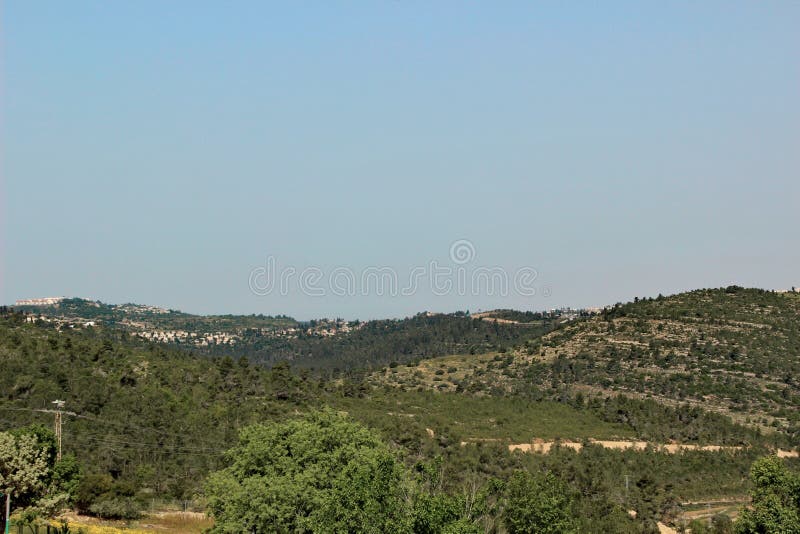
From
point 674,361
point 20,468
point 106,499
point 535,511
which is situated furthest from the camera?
point 674,361

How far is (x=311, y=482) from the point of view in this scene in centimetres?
4994

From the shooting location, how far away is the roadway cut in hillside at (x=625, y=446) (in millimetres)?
93188

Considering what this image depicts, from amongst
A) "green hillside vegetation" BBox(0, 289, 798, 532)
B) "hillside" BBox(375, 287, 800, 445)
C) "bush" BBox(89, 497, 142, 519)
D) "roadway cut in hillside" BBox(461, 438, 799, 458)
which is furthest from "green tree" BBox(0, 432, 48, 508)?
"hillside" BBox(375, 287, 800, 445)

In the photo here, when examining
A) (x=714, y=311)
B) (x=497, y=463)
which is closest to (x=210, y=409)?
(x=497, y=463)

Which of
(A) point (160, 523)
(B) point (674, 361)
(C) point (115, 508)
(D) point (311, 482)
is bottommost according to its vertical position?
(A) point (160, 523)

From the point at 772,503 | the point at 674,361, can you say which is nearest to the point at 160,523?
the point at 772,503

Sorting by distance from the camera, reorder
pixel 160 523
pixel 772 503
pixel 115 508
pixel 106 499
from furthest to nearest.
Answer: pixel 106 499 → pixel 160 523 → pixel 115 508 → pixel 772 503

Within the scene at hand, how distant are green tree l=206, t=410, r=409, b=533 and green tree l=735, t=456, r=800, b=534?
22.3m

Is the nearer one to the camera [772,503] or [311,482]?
[311,482]

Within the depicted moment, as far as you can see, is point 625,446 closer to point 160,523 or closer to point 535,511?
point 160,523

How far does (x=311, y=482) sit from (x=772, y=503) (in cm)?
2750

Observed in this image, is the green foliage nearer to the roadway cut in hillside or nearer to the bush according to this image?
the bush

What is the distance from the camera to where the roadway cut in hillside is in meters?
93.2

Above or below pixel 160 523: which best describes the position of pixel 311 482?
above
